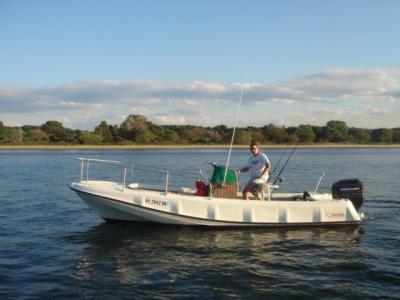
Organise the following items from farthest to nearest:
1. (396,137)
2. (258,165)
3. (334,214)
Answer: (396,137) < (334,214) < (258,165)

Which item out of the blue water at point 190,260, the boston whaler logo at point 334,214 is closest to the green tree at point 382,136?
the blue water at point 190,260

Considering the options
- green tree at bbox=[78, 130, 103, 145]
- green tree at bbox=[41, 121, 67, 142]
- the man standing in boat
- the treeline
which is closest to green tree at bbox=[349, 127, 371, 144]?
the treeline

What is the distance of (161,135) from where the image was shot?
131 metres

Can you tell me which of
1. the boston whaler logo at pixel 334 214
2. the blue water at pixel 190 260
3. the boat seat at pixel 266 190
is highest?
the boat seat at pixel 266 190

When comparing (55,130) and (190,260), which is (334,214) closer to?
(190,260)

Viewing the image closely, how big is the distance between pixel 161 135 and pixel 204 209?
391 ft

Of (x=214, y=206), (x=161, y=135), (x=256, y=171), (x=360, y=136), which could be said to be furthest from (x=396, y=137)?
(x=214, y=206)

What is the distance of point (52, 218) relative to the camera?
15.4m

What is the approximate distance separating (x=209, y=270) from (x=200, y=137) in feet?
406

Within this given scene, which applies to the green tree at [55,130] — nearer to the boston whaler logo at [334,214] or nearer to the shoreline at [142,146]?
the shoreline at [142,146]

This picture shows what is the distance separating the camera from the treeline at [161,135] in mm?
121625

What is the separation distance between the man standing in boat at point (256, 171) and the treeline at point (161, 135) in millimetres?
102634

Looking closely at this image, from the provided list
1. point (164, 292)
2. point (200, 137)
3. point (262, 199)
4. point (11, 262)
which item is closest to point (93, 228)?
A: point (11, 262)

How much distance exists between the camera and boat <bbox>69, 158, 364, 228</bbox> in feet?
41.9
